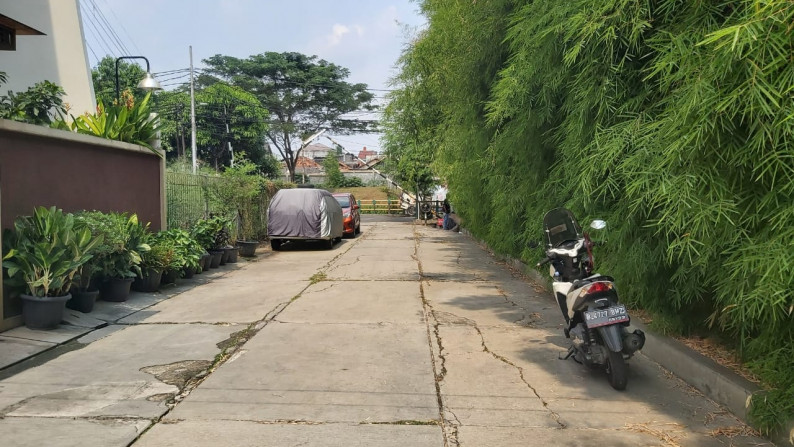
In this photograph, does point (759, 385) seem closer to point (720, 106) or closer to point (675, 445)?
point (675, 445)

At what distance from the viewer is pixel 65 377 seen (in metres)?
5.03

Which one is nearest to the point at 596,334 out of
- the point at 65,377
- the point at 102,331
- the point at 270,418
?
the point at 270,418

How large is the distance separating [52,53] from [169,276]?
787cm

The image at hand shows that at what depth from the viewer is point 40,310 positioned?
21.1 ft

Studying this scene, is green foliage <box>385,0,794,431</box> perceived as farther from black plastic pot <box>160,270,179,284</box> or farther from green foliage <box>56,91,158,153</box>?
green foliage <box>56,91,158,153</box>

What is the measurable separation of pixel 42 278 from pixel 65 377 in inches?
74.1

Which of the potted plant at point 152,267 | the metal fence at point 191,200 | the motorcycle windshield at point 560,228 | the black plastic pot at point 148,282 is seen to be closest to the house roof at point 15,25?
the potted plant at point 152,267

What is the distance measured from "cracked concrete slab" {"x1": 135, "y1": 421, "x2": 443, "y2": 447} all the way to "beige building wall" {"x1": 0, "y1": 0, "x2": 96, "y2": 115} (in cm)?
1195

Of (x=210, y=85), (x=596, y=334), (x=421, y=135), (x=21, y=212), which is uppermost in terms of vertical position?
(x=210, y=85)

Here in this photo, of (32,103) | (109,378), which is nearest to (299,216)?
(32,103)

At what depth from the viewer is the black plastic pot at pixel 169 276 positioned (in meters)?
9.72

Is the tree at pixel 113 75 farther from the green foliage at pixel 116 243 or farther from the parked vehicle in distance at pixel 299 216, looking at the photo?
the green foliage at pixel 116 243

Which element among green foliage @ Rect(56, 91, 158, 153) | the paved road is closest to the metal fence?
green foliage @ Rect(56, 91, 158, 153)

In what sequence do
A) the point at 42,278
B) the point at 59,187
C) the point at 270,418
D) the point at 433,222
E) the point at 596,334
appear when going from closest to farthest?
the point at 270,418, the point at 596,334, the point at 42,278, the point at 59,187, the point at 433,222
